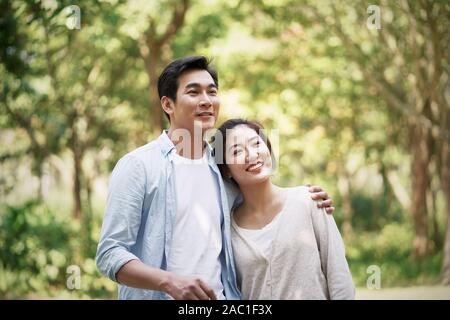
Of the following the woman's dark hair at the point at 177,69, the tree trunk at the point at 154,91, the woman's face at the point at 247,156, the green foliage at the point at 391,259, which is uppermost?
the tree trunk at the point at 154,91

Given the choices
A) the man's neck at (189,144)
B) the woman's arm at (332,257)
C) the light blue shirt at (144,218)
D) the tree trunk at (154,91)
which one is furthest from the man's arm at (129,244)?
the tree trunk at (154,91)

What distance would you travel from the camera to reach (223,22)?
36.7 ft

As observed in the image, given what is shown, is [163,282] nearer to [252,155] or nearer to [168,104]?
[252,155]

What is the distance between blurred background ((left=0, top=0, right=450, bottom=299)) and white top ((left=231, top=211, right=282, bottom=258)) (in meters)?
4.44

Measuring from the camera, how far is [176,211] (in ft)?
9.67

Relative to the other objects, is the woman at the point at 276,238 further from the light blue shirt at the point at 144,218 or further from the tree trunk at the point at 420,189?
the tree trunk at the point at 420,189

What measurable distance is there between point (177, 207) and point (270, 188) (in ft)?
1.49

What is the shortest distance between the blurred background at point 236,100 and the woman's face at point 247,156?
4128 mm

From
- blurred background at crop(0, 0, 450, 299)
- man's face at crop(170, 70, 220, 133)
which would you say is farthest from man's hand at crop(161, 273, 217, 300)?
blurred background at crop(0, 0, 450, 299)

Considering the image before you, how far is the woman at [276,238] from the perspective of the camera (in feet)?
9.41

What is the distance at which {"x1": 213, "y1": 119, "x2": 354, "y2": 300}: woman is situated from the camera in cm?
287

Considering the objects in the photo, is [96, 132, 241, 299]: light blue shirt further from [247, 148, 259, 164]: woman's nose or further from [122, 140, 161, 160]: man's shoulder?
[247, 148, 259, 164]: woman's nose

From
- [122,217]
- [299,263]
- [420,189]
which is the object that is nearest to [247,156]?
[299,263]
